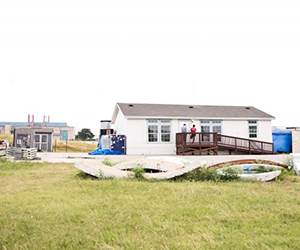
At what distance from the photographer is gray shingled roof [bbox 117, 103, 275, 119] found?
2212cm

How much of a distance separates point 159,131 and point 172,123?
3.74 ft

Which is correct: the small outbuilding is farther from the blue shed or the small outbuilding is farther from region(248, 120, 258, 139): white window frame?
the blue shed

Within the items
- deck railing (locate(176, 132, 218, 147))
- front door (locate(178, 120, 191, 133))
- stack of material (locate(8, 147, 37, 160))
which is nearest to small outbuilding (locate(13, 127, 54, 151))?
stack of material (locate(8, 147, 37, 160))

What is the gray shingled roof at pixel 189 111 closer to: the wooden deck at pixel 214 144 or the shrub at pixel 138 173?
the wooden deck at pixel 214 144

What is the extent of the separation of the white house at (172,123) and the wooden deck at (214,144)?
125 centimetres

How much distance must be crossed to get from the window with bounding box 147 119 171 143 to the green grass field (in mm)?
14929

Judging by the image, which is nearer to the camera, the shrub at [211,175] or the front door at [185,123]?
the shrub at [211,175]

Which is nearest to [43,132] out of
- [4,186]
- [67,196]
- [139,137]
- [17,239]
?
[139,137]

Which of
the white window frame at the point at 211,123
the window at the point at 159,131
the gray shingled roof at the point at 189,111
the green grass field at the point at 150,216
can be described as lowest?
the green grass field at the point at 150,216

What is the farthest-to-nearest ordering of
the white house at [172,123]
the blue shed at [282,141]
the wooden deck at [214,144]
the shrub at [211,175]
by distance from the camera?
the blue shed at [282,141]
the white house at [172,123]
the wooden deck at [214,144]
the shrub at [211,175]

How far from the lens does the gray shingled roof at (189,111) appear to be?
2212cm

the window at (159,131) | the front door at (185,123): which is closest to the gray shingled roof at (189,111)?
the front door at (185,123)

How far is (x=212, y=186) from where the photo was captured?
6.60 meters

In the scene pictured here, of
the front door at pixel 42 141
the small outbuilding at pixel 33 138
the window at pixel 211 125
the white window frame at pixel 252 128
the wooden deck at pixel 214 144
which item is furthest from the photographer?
the front door at pixel 42 141
